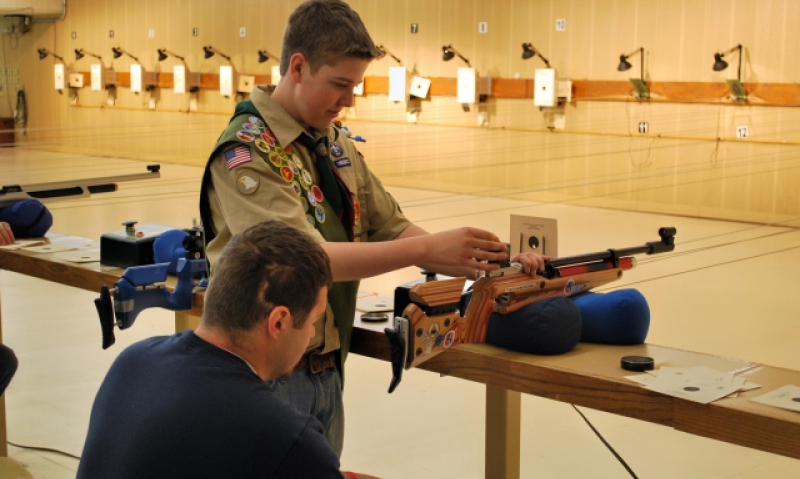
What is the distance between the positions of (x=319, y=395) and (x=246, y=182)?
0.45 metres

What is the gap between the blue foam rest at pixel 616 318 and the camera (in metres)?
2.04

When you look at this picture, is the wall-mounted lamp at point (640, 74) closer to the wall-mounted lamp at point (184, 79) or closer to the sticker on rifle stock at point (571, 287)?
the wall-mounted lamp at point (184, 79)

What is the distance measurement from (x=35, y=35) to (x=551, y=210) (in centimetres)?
1249

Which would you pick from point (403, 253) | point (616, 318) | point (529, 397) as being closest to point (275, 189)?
point (403, 253)

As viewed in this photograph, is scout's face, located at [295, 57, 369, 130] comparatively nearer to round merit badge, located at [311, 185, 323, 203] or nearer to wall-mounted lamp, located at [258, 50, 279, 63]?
round merit badge, located at [311, 185, 323, 203]

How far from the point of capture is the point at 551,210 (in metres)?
9.50

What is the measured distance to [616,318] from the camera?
6.71 feet

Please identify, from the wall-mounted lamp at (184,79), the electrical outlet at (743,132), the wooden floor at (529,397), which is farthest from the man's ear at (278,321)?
the wall-mounted lamp at (184,79)

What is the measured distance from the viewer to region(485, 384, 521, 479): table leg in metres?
2.25

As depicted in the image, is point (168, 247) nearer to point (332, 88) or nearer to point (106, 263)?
point (106, 263)

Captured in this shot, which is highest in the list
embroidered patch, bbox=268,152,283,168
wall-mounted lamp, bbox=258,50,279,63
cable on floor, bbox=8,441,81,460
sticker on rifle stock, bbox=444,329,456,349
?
wall-mounted lamp, bbox=258,50,279,63

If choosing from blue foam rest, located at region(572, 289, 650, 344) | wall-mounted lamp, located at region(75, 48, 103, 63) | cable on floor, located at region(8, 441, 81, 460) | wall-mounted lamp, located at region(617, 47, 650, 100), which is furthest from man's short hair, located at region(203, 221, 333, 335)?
wall-mounted lamp, located at region(75, 48, 103, 63)

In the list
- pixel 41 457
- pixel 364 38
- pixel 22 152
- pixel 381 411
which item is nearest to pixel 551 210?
pixel 381 411

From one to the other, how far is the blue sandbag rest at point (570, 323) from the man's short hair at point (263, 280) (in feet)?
2.54
